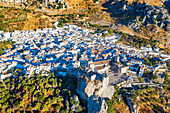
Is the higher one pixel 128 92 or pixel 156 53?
pixel 156 53

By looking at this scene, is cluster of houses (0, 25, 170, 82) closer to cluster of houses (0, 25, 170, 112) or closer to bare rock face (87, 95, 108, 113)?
cluster of houses (0, 25, 170, 112)

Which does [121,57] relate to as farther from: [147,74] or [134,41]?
[134,41]

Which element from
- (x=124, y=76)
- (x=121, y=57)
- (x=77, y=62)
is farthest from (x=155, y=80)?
(x=77, y=62)

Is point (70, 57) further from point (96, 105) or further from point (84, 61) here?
point (96, 105)

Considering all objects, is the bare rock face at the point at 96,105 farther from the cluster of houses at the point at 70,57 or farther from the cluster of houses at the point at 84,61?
the cluster of houses at the point at 70,57

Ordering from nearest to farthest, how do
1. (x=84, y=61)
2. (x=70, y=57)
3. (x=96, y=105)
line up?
(x=96, y=105) < (x=84, y=61) < (x=70, y=57)

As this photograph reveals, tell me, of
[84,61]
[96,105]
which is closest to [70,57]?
[84,61]

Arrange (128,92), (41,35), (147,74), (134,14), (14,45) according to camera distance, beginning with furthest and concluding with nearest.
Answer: (134,14) → (41,35) → (14,45) → (147,74) → (128,92)
